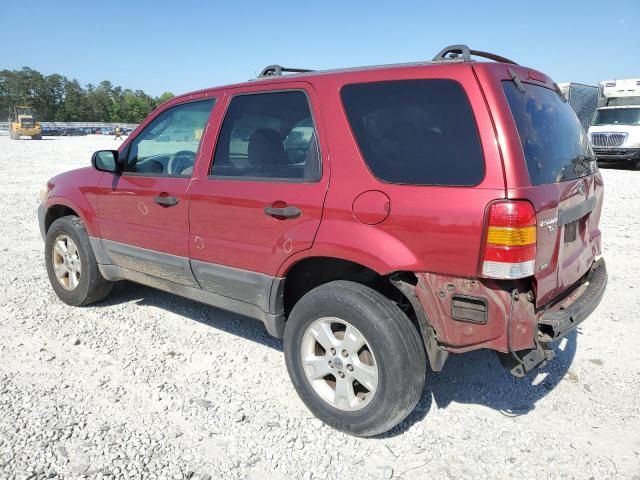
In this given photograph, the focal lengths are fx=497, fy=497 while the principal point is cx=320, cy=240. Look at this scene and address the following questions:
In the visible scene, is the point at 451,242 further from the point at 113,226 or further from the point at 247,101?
the point at 113,226

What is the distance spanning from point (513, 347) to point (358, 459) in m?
1.00

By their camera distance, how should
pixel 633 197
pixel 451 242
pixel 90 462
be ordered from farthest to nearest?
pixel 633 197
pixel 90 462
pixel 451 242

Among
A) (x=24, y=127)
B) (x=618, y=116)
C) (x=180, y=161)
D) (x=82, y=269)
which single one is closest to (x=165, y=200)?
(x=180, y=161)

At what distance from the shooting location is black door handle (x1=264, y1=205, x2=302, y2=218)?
2826 millimetres

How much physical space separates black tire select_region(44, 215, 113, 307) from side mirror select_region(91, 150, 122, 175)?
69 centimetres

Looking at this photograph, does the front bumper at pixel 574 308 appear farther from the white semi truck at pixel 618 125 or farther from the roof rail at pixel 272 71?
the white semi truck at pixel 618 125

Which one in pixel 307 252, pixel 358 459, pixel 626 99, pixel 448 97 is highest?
pixel 626 99

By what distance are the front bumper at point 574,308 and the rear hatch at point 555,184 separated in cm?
8

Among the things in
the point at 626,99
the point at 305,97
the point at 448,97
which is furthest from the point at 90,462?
the point at 626,99

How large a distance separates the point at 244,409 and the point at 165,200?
5.07ft

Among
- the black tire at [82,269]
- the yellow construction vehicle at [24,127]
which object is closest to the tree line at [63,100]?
the yellow construction vehicle at [24,127]

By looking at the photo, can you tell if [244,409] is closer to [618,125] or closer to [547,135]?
[547,135]

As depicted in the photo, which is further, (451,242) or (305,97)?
(305,97)

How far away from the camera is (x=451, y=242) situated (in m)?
2.31
